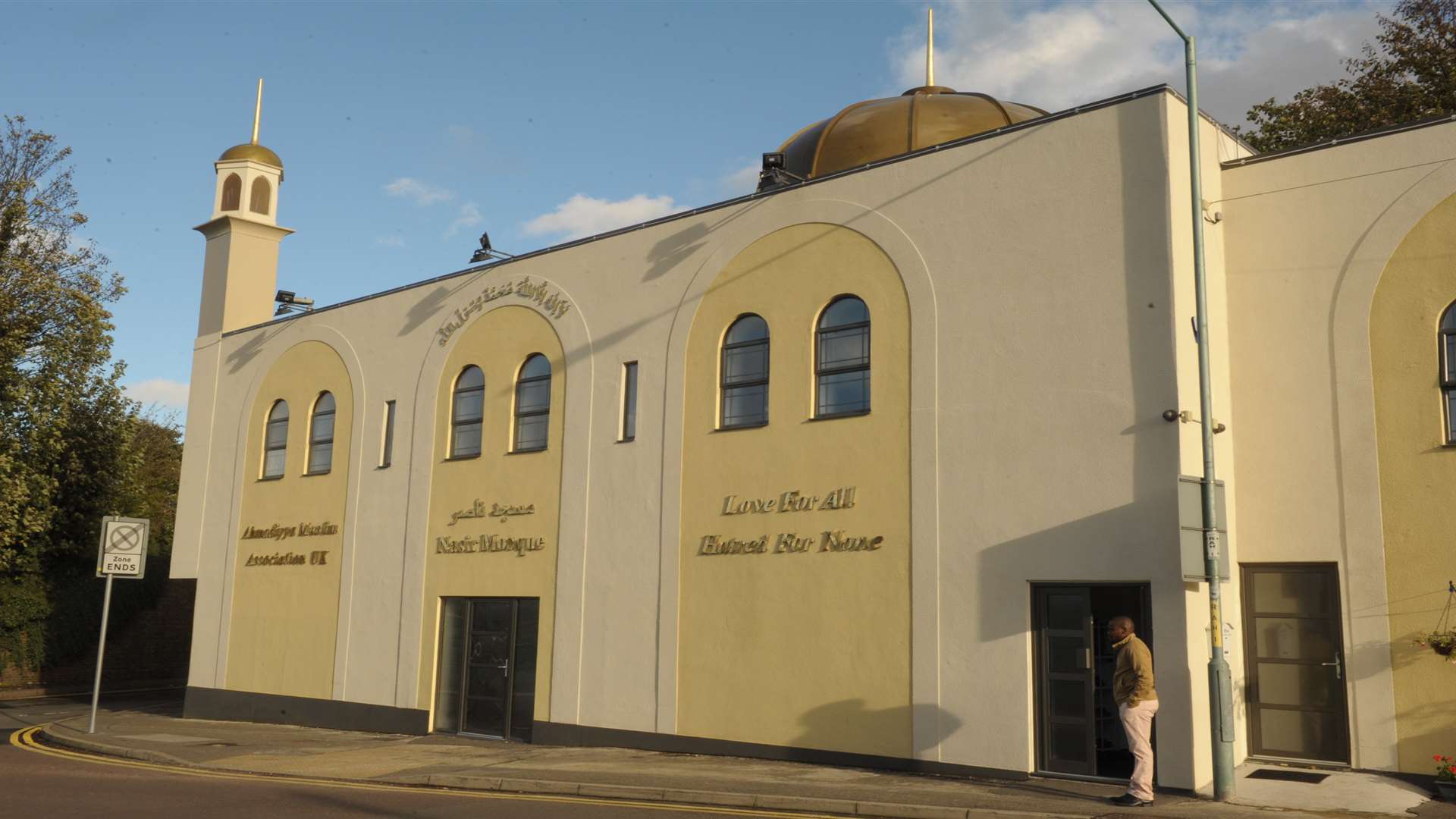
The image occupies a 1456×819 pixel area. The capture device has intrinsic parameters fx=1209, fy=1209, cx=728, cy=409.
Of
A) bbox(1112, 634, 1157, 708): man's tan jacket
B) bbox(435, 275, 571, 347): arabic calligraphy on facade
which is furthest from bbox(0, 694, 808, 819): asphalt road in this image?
bbox(435, 275, 571, 347): arabic calligraphy on facade

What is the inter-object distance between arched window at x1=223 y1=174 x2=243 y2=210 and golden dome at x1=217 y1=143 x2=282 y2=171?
582mm

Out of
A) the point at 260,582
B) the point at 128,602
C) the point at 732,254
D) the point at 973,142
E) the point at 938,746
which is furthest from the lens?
the point at 128,602

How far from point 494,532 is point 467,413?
7.74 feet

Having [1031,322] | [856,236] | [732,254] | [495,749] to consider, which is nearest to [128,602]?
[495,749]

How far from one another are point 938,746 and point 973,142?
729 cm

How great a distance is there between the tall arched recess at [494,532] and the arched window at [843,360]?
4.94 m

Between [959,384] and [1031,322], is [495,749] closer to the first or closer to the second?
[959,384]

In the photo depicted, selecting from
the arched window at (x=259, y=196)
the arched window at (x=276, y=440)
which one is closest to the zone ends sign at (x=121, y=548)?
the arched window at (x=276, y=440)

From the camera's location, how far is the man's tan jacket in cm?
1186

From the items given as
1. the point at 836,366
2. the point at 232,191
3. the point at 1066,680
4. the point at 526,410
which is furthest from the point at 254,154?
the point at 1066,680

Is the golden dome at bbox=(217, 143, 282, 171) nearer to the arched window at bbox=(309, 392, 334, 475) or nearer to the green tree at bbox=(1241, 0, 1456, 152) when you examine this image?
the arched window at bbox=(309, 392, 334, 475)

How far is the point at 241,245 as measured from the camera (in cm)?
2675

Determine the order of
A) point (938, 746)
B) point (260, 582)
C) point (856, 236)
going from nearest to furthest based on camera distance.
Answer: point (938, 746), point (856, 236), point (260, 582)

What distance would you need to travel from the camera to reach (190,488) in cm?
2638
